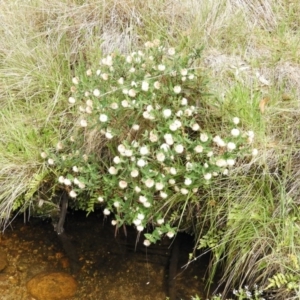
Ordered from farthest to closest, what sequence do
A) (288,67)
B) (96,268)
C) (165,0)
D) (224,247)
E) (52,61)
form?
(165,0), (52,61), (288,67), (96,268), (224,247)

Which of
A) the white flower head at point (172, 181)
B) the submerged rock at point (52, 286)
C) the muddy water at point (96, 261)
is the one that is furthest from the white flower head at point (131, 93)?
the submerged rock at point (52, 286)

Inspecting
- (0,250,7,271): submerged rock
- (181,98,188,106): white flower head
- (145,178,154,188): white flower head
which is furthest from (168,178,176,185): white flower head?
(0,250,7,271): submerged rock

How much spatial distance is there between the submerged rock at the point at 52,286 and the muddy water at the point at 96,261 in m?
0.03

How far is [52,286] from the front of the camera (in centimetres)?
264

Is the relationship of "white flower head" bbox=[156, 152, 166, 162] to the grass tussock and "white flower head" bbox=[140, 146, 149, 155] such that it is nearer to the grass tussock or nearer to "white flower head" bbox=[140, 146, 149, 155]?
"white flower head" bbox=[140, 146, 149, 155]

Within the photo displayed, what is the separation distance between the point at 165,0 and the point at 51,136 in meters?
1.28

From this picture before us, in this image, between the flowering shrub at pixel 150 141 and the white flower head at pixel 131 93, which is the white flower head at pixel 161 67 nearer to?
the flowering shrub at pixel 150 141

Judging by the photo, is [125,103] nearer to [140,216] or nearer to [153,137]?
[153,137]

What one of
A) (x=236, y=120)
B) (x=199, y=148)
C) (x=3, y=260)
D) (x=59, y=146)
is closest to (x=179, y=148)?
(x=199, y=148)

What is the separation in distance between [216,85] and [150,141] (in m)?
0.63

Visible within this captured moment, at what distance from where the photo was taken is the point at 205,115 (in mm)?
2590

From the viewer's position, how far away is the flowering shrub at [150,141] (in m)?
2.30

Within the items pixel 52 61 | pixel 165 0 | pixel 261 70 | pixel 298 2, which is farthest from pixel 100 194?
pixel 298 2

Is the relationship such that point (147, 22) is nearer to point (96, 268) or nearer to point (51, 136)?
point (51, 136)
